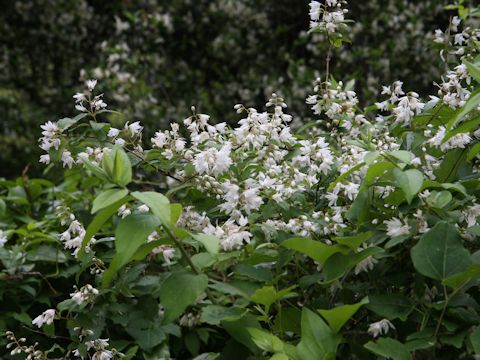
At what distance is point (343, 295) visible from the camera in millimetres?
2055

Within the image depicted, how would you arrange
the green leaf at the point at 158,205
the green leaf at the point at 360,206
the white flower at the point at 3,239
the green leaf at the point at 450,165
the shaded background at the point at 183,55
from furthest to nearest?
1. the shaded background at the point at 183,55
2. the white flower at the point at 3,239
3. the green leaf at the point at 450,165
4. the green leaf at the point at 360,206
5. the green leaf at the point at 158,205

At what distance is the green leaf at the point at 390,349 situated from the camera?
5.62 ft

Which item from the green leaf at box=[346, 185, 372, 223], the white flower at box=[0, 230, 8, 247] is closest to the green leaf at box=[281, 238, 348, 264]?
the green leaf at box=[346, 185, 372, 223]

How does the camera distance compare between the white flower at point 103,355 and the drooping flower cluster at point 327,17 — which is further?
the drooping flower cluster at point 327,17

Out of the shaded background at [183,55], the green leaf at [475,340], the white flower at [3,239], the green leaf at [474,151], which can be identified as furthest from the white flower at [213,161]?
the shaded background at [183,55]

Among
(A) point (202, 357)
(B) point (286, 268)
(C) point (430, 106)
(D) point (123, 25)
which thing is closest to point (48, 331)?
(A) point (202, 357)

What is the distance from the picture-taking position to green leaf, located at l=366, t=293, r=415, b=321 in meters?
1.84

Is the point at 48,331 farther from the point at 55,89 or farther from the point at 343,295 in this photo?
the point at 55,89

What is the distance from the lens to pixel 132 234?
166 cm

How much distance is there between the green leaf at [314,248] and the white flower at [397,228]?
13 cm

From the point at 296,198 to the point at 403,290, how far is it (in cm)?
41

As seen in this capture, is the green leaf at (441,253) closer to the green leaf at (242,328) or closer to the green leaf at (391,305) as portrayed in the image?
the green leaf at (391,305)

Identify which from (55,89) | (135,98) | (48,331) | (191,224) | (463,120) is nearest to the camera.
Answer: (463,120)

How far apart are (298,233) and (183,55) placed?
256 inches
